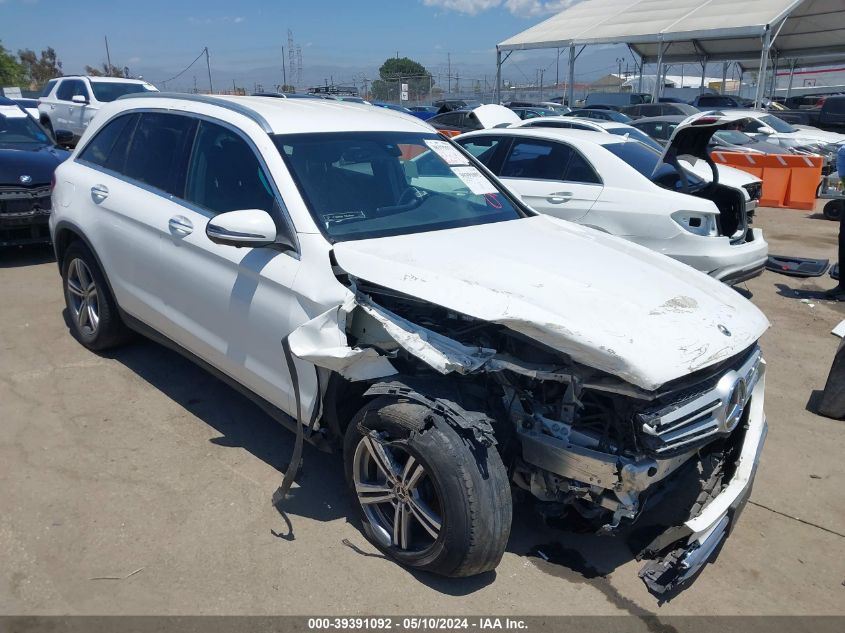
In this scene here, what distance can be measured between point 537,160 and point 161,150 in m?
4.27

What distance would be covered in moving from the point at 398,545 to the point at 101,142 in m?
3.64

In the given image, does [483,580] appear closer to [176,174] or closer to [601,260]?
[601,260]

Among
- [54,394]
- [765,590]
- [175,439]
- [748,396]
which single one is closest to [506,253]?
[748,396]

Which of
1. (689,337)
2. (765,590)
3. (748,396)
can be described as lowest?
(765,590)

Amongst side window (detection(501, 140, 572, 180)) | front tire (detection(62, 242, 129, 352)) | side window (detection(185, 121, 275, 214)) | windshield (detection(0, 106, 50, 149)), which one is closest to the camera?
side window (detection(185, 121, 275, 214))

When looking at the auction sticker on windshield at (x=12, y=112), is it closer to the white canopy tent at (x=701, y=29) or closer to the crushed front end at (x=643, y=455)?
the crushed front end at (x=643, y=455)

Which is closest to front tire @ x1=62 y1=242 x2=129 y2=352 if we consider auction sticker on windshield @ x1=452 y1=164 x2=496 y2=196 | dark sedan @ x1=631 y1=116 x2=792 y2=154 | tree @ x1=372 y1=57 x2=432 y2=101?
auction sticker on windshield @ x1=452 y1=164 x2=496 y2=196

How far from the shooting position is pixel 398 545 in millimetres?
3123

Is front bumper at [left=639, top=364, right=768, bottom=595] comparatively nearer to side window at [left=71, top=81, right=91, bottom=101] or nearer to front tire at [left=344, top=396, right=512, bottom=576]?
front tire at [left=344, top=396, right=512, bottom=576]

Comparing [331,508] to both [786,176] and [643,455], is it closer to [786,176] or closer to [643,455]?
[643,455]

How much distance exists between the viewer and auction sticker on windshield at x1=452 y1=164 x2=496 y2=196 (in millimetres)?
4281

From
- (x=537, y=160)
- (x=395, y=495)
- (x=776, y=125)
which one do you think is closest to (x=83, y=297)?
(x=395, y=495)

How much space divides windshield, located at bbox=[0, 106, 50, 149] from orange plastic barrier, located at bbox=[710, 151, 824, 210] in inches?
433

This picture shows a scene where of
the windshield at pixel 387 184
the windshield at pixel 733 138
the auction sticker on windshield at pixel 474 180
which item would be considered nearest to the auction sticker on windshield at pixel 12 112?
the windshield at pixel 387 184
